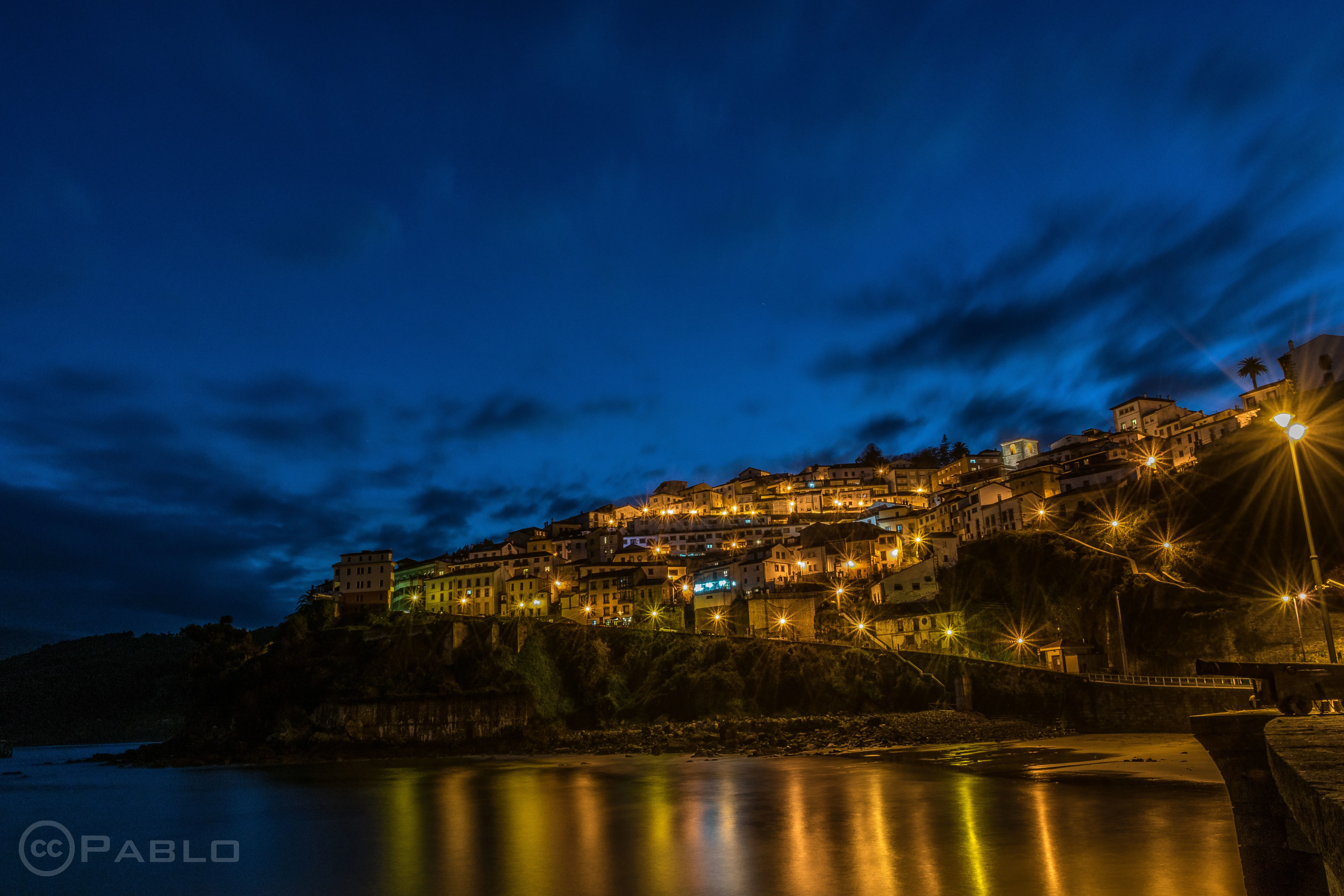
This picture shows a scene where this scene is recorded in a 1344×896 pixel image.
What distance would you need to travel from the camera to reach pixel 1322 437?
A: 176 ft

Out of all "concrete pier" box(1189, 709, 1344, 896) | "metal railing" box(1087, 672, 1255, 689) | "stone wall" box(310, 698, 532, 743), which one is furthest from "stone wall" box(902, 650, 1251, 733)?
"concrete pier" box(1189, 709, 1344, 896)

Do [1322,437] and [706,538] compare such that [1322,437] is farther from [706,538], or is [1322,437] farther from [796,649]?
[706,538]

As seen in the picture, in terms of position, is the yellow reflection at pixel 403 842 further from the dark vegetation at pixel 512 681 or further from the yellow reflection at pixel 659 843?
the dark vegetation at pixel 512 681

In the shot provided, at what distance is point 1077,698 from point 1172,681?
5.53 m

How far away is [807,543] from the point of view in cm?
9050

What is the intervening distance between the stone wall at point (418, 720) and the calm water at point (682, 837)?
19.5 meters

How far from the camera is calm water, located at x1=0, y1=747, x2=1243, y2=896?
1923 cm

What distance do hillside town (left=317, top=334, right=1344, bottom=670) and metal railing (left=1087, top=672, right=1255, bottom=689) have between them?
422 cm

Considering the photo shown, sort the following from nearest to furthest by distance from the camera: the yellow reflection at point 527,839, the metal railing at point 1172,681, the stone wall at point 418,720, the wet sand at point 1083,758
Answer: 1. the yellow reflection at point 527,839
2. the wet sand at point 1083,758
3. the metal railing at point 1172,681
4. the stone wall at point 418,720

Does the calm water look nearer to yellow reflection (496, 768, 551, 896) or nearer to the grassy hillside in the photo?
yellow reflection (496, 768, 551, 896)

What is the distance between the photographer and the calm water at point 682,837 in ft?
63.1

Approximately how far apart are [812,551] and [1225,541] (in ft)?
141

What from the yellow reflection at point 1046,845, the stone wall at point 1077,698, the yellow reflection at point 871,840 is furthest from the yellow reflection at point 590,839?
the stone wall at point 1077,698

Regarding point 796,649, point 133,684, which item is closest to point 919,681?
point 796,649
